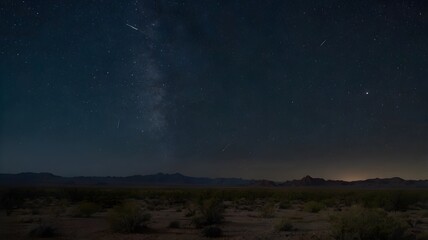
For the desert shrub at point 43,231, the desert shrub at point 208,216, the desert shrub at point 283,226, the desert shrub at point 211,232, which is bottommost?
the desert shrub at point 43,231

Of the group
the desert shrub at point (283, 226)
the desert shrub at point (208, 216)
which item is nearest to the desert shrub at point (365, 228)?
the desert shrub at point (283, 226)

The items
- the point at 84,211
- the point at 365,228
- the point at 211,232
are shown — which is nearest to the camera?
the point at 365,228

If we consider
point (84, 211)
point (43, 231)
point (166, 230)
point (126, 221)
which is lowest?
point (43, 231)

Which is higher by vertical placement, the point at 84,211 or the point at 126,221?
the point at 84,211

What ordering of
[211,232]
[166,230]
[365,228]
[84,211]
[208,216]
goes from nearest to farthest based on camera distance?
[365,228], [211,232], [166,230], [208,216], [84,211]

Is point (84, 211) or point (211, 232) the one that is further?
point (84, 211)

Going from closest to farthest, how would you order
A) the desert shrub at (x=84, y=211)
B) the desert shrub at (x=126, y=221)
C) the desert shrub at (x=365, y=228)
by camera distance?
the desert shrub at (x=365, y=228), the desert shrub at (x=126, y=221), the desert shrub at (x=84, y=211)

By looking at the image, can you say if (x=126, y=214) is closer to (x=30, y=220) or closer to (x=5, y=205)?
(x=30, y=220)

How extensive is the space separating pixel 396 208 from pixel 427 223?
52.1 ft

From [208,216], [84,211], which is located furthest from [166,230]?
[84,211]

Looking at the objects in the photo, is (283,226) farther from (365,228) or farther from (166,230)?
(365,228)

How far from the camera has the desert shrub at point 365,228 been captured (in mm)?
20438

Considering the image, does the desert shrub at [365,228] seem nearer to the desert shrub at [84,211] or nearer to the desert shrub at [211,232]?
the desert shrub at [211,232]

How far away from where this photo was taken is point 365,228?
20484 millimetres
